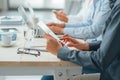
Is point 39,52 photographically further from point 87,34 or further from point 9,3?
point 9,3

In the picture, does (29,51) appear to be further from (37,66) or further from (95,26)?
(95,26)

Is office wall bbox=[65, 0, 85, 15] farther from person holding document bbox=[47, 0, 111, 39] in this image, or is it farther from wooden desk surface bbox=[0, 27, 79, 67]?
wooden desk surface bbox=[0, 27, 79, 67]

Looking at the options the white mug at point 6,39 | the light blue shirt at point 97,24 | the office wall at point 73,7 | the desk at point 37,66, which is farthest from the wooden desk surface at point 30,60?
the office wall at point 73,7

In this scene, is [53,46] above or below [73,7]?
below

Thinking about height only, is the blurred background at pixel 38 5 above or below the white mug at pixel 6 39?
above

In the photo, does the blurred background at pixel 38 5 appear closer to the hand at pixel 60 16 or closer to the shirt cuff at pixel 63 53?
the hand at pixel 60 16

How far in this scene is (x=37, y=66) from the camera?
47.9 inches

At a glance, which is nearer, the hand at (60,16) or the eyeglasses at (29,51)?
the eyeglasses at (29,51)

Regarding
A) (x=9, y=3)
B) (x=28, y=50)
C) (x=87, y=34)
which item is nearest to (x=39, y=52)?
(x=28, y=50)

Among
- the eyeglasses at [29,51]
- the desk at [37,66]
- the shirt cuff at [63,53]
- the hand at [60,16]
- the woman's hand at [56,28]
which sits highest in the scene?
the hand at [60,16]

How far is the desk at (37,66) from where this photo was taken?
121cm

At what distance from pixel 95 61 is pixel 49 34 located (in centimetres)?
30

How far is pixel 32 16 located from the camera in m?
1.65

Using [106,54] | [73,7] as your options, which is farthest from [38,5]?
[106,54]
